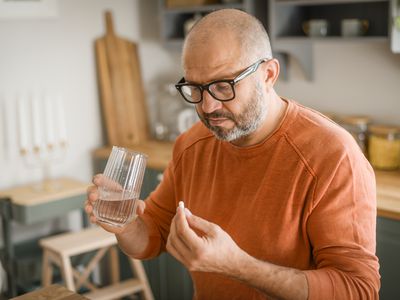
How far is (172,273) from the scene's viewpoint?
3424 millimetres

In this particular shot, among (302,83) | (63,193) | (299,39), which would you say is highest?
(299,39)

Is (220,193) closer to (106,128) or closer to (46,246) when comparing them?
(46,246)

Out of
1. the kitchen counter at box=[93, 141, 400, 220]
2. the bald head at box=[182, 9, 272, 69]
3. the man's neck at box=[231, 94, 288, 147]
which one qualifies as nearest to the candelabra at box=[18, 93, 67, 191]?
the kitchen counter at box=[93, 141, 400, 220]

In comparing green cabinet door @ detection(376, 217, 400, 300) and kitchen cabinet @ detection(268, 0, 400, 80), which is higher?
kitchen cabinet @ detection(268, 0, 400, 80)

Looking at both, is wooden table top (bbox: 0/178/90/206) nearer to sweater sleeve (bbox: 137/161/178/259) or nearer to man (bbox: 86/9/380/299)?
sweater sleeve (bbox: 137/161/178/259)

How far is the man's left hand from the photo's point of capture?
135cm

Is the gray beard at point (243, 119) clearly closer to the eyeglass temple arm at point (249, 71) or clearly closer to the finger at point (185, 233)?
the eyeglass temple arm at point (249, 71)

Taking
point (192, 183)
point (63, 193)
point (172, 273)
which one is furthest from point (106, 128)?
point (192, 183)

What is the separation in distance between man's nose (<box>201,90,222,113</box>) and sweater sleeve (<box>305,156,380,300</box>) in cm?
31

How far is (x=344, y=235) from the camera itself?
1471mm

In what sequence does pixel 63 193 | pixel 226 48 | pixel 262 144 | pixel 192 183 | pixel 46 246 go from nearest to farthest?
pixel 226 48, pixel 262 144, pixel 192 183, pixel 46 246, pixel 63 193

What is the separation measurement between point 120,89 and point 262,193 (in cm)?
233

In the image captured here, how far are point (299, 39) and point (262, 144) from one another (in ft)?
5.17

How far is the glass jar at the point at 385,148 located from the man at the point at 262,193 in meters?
1.40
